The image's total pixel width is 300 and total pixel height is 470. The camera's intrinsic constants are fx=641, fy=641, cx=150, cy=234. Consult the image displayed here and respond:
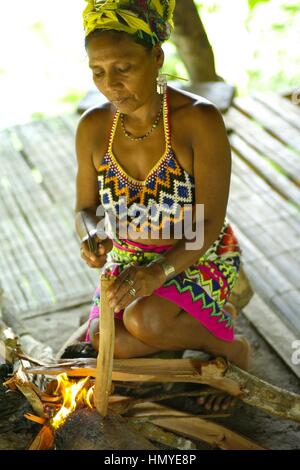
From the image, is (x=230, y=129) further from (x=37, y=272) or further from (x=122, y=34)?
(x=122, y=34)

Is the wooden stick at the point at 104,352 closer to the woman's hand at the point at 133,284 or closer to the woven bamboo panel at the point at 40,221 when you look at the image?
the woman's hand at the point at 133,284

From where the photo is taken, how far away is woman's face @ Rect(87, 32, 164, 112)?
192 centimetres

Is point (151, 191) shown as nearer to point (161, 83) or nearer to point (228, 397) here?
point (161, 83)

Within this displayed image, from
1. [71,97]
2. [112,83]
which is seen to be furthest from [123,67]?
[71,97]

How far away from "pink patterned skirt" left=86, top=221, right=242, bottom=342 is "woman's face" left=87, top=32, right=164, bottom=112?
55cm

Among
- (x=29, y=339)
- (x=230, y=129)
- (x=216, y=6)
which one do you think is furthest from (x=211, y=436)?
(x=216, y=6)

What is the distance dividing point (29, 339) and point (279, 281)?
1.21 metres

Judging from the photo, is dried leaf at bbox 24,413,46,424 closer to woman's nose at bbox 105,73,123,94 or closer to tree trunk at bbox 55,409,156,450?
tree trunk at bbox 55,409,156,450

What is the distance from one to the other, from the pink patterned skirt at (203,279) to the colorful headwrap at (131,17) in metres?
0.74

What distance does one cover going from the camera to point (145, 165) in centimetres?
220

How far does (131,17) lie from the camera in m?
1.91

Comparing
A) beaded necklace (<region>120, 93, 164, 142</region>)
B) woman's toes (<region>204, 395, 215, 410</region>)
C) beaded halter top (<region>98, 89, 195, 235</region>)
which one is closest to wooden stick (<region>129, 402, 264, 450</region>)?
woman's toes (<region>204, 395, 215, 410</region>)

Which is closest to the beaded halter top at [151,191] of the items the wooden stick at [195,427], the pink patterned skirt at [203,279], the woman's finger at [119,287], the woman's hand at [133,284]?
the pink patterned skirt at [203,279]

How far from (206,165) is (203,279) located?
16.7 inches
